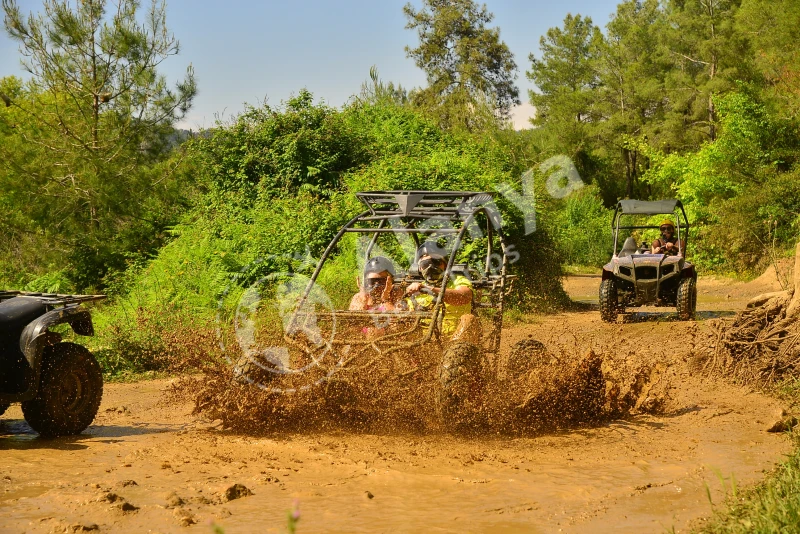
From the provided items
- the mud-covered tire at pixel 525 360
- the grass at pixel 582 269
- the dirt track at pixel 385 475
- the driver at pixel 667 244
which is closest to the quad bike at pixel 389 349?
the mud-covered tire at pixel 525 360

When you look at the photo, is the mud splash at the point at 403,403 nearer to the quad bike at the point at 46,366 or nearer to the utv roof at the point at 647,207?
the quad bike at the point at 46,366

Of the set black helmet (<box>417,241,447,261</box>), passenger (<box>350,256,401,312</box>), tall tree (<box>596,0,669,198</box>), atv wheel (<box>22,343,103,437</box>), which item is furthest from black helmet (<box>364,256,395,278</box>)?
A: tall tree (<box>596,0,669,198</box>)

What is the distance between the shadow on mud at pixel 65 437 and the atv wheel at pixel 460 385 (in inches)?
93.1

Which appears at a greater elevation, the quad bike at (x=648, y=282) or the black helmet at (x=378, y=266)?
the black helmet at (x=378, y=266)

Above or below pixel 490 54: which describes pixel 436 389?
below

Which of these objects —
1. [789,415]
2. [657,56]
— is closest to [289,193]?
[789,415]

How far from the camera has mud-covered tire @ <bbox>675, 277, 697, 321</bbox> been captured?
14.8m

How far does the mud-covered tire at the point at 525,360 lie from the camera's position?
7.96 meters

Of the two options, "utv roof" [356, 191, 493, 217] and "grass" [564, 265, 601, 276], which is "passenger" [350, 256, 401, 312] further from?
"grass" [564, 265, 601, 276]

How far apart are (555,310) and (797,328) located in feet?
29.2

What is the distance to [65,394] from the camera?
7344 millimetres

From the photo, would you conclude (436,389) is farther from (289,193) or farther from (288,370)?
(289,193)

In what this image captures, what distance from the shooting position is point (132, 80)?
63.5 feet

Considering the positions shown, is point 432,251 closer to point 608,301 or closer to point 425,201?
point 425,201
